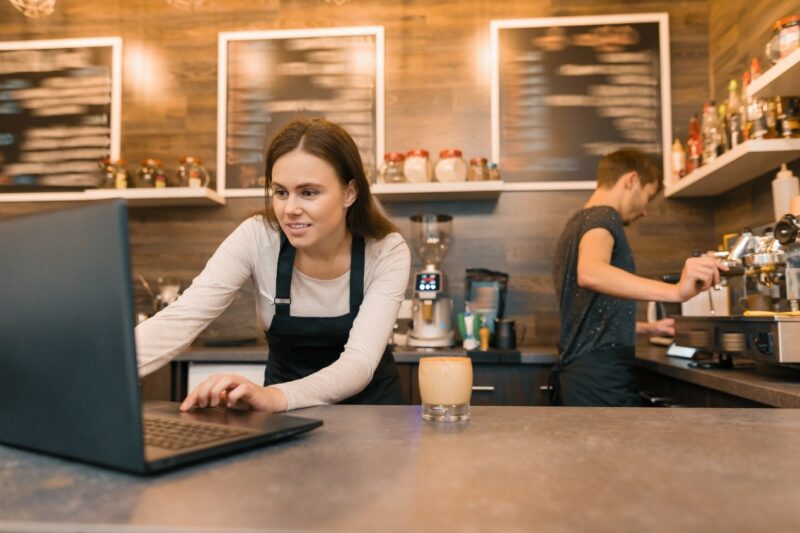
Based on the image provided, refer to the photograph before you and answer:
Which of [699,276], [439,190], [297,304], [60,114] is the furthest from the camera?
[60,114]

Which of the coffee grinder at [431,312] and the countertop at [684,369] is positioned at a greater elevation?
the coffee grinder at [431,312]

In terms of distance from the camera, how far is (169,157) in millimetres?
3152

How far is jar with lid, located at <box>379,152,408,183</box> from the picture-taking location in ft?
9.26

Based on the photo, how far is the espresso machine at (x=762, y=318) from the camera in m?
1.40

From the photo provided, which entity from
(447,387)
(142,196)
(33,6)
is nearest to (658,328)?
(447,387)

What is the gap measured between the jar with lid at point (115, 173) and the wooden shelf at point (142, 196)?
0.20 feet

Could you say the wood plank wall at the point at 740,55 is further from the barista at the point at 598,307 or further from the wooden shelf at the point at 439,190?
the wooden shelf at the point at 439,190

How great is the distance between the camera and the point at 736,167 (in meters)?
2.33

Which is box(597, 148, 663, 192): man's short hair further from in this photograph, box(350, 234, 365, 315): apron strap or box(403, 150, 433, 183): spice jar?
box(350, 234, 365, 315): apron strap

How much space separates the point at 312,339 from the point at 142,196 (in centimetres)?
170

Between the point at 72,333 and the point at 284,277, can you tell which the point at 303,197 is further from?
the point at 72,333

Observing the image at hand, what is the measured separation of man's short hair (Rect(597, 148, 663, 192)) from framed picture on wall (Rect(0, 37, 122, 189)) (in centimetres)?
235

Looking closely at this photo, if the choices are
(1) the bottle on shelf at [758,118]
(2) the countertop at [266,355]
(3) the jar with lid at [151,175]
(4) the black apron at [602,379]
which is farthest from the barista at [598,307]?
(3) the jar with lid at [151,175]

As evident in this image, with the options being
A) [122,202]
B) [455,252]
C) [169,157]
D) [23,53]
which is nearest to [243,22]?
[169,157]
